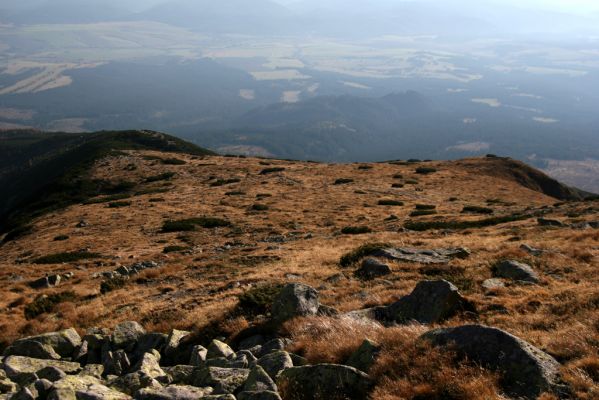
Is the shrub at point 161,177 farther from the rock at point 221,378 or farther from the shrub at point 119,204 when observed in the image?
the rock at point 221,378

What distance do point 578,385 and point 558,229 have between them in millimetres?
18230

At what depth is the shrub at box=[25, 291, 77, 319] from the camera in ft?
56.0

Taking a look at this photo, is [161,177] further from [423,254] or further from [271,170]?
[423,254]

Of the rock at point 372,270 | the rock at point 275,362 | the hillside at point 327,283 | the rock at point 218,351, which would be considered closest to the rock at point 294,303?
the hillside at point 327,283

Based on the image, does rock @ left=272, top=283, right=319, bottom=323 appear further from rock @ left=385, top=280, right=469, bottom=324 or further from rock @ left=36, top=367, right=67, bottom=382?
rock @ left=36, top=367, right=67, bottom=382

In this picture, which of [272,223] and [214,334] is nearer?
[214,334]

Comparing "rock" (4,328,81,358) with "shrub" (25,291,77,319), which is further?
"shrub" (25,291,77,319)

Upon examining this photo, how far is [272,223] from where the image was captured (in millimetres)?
32031

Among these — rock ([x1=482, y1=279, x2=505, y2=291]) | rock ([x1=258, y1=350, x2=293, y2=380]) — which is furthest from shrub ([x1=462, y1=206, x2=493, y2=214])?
rock ([x1=258, y1=350, x2=293, y2=380])

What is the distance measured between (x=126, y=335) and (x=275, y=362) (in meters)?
5.41

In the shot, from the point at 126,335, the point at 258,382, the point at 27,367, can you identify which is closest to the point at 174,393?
the point at 258,382

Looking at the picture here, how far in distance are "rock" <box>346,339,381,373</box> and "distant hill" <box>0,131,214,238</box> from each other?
41.4 meters

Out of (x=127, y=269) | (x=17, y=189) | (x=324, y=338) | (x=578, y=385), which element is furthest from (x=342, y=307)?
(x=17, y=189)

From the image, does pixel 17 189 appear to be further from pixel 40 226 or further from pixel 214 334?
pixel 214 334
